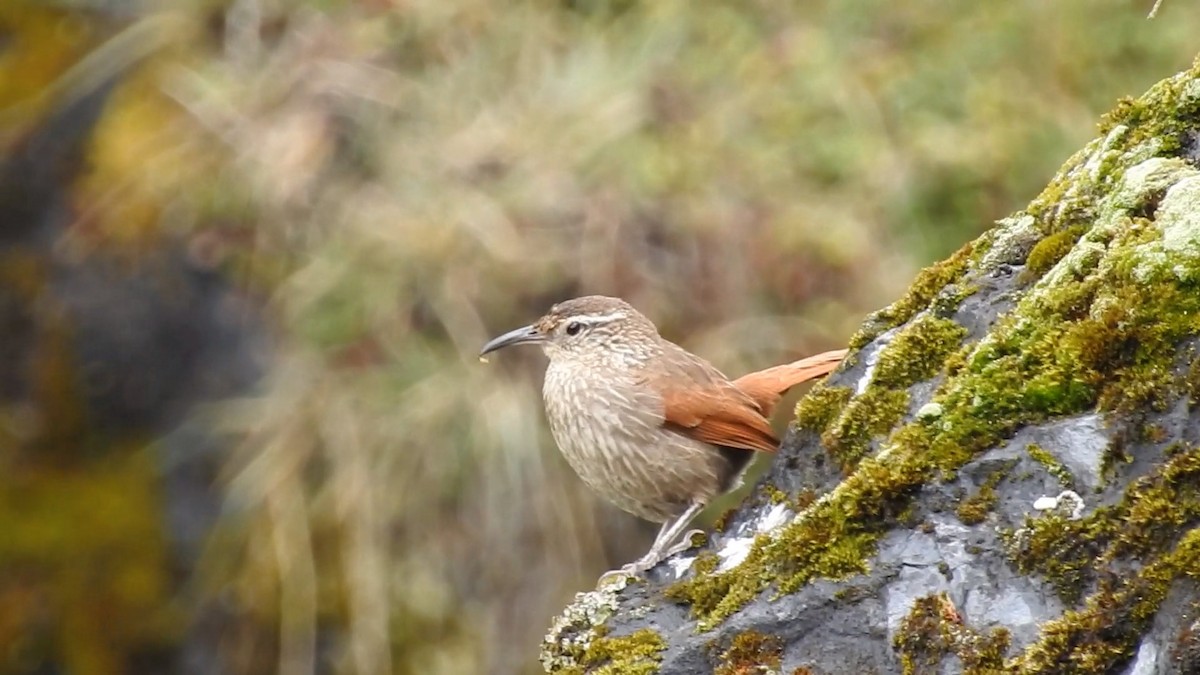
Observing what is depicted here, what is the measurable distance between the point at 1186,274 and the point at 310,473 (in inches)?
193

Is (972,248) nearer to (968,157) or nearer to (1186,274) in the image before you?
(1186,274)

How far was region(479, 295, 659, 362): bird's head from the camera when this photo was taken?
496 cm

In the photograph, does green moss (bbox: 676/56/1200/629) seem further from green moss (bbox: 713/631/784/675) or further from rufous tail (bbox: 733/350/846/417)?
rufous tail (bbox: 733/350/846/417)

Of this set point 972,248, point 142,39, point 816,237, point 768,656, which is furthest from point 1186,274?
point 142,39

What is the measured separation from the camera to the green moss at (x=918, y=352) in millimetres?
3262

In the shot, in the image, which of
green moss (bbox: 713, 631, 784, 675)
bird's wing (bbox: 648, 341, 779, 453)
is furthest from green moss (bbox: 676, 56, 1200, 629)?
bird's wing (bbox: 648, 341, 779, 453)

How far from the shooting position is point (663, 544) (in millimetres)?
4234

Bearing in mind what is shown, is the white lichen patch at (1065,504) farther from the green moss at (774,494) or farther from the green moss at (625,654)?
the green moss at (625,654)

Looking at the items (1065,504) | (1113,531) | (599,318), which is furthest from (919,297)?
(599,318)

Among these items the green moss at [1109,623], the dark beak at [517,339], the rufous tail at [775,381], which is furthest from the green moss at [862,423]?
the dark beak at [517,339]

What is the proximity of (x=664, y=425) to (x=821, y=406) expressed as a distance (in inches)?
43.6

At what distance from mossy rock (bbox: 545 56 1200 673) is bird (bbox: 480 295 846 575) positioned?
0.97m

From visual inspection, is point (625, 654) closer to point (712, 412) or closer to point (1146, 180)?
point (712, 412)

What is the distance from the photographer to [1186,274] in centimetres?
270
